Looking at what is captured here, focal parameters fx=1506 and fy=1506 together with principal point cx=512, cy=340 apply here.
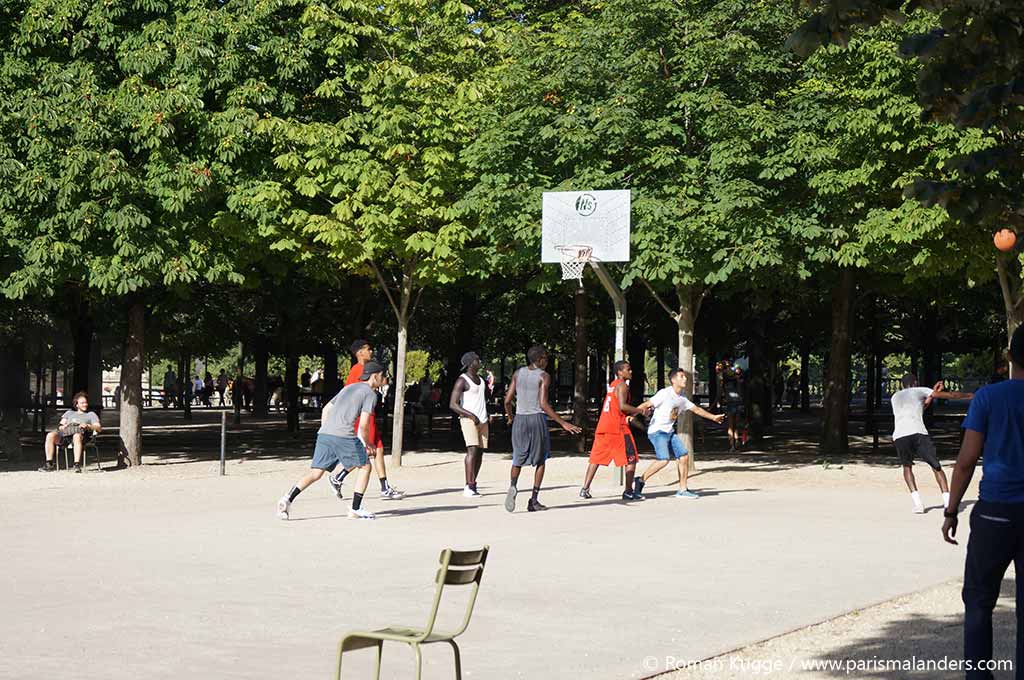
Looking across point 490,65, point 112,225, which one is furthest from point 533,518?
point 490,65

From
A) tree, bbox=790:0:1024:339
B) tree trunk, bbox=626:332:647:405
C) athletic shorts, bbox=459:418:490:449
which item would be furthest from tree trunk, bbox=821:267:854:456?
tree, bbox=790:0:1024:339

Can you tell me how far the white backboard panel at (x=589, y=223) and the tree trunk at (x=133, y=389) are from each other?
804cm

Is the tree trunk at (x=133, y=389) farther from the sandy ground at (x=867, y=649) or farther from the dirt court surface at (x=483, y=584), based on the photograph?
the sandy ground at (x=867, y=649)

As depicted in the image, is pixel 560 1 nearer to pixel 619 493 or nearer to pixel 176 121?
pixel 176 121

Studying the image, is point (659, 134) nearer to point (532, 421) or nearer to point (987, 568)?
point (532, 421)

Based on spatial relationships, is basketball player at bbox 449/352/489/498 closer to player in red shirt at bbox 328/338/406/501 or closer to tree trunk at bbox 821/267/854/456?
player in red shirt at bbox 328/338/406/501

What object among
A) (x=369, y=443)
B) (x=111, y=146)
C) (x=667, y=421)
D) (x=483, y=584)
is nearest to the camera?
(x=483, y=584)

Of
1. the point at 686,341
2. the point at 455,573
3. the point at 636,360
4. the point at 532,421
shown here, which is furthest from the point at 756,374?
the point at 455,573

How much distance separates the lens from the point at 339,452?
1580 centimetres

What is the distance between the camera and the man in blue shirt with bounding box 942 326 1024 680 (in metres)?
6.80

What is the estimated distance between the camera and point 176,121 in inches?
987

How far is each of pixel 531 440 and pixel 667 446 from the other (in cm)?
237

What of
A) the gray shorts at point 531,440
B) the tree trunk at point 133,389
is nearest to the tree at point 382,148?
the tree trunk at point 133,389

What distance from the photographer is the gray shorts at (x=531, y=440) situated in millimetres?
17609
